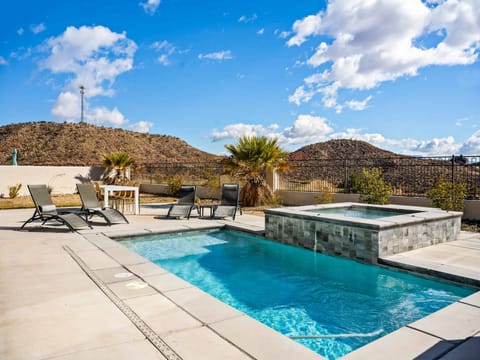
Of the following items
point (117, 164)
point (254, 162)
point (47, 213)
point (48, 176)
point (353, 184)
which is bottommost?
point (47, 213)

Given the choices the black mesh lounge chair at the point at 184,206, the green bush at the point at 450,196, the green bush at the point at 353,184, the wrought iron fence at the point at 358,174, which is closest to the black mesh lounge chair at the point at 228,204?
the black mesh lounge chair at the point at 184,206

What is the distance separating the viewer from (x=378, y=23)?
9.16 meters

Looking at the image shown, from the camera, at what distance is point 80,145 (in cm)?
4319

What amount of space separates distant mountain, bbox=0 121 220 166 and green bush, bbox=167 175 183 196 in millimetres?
22015

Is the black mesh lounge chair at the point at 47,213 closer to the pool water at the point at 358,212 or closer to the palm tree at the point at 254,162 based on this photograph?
the pool water at the point at 358,212

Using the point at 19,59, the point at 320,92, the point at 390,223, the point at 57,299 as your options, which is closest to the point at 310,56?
the point at 320,92

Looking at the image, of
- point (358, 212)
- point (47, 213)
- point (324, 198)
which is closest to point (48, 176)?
point (47, 213)

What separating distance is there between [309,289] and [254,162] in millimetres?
8783

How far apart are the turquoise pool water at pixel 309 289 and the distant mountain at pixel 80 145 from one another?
34040mm

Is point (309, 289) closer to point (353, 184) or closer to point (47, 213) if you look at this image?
point (47, 213)

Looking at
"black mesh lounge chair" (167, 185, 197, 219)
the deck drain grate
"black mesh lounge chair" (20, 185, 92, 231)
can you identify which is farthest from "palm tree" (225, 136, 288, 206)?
the deck drain grate

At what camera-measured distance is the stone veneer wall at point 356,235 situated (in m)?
5.91

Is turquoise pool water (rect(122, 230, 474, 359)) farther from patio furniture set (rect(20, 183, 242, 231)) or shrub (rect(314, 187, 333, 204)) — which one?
shrub (rect(314, 187, 333, 204))

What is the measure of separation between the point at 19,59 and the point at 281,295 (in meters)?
18.1
